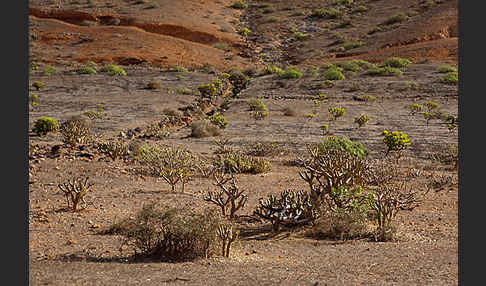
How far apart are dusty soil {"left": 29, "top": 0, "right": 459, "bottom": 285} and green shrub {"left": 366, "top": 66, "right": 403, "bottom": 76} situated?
0.84 metres

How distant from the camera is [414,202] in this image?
8.62 m

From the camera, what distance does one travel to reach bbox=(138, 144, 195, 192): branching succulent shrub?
968cm

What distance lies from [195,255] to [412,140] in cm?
1343

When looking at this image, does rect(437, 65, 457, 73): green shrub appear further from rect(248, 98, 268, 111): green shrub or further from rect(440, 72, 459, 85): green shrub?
rect(248, 98, 268, 111): green shrub

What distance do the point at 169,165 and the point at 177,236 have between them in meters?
5.35

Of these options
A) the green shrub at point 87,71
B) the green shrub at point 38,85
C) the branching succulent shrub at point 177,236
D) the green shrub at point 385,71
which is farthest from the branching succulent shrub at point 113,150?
the green shrub at point 385,71

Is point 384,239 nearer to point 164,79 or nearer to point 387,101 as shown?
point 387,101

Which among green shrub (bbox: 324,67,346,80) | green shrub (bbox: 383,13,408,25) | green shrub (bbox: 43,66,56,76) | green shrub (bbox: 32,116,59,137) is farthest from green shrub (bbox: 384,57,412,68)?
green shrub (bbox: 32,116,59,137)

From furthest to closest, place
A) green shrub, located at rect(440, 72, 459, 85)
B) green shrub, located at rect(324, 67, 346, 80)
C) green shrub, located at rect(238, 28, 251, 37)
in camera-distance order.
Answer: green shrub, located at rect(238, 28, 251, 37)
green shrub, located at rect(324, 67, 346, 80)
green shrub, located at rect(440, 72, 459, 85)

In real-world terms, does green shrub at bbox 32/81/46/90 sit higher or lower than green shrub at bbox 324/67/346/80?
lower

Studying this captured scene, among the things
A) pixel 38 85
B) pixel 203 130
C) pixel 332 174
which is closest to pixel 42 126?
pixel 203 130

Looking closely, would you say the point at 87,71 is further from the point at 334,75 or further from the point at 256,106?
the point at 334,75

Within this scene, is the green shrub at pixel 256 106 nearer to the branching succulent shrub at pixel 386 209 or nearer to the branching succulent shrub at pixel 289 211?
the branching succulent shrub at pixel 386 209

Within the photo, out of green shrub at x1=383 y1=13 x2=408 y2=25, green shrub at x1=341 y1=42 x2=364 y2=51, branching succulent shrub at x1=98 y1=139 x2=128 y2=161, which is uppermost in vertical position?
green shrub at x1=383 y1=13 x2=408 y2=25
